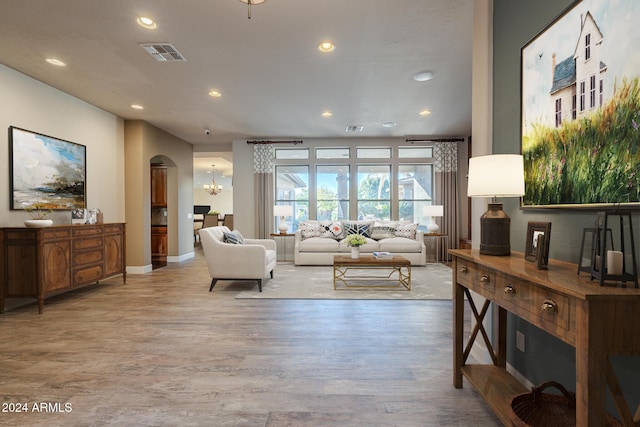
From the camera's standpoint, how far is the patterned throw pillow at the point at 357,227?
6.86 m

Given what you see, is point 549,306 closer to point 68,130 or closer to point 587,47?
point 587,47

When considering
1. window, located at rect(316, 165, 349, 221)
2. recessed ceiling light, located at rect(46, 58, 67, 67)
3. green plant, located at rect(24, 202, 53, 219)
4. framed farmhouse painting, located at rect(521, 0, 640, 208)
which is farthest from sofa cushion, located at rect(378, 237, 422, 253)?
recessed ceiling light, located at rect(46, 58, 67, 67)

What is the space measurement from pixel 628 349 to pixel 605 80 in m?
1.10

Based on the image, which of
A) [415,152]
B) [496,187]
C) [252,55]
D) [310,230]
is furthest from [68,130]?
[415,152]

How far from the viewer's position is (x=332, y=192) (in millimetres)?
7645

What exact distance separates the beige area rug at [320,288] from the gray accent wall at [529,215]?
86.2 inches

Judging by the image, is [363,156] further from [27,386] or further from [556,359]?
[27,386]

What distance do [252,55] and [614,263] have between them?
136 inches

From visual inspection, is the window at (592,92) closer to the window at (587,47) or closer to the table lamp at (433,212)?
the window at (587,47)

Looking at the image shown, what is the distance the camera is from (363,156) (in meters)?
7.57

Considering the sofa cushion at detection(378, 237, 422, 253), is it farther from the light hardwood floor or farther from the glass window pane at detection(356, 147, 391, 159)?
the light hardwood floor

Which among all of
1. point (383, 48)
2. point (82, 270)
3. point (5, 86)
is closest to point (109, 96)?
point (5, 86)

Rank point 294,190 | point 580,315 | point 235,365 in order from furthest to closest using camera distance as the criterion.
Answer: point 294,190, point 235,365, point 580,315

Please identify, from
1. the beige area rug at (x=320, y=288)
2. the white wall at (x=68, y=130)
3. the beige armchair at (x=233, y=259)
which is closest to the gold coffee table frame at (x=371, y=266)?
the beige area rug at (x=320, y=288)
